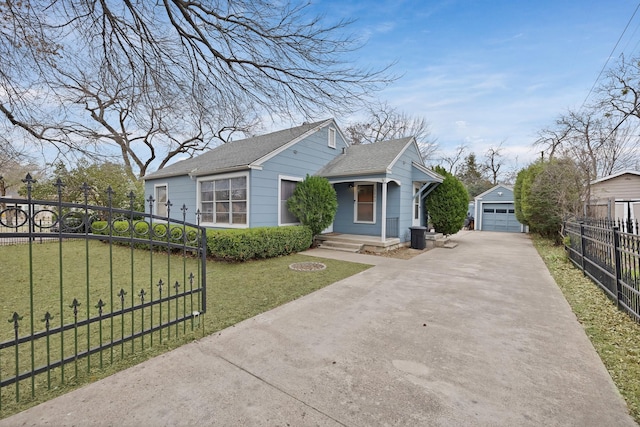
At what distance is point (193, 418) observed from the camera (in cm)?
204

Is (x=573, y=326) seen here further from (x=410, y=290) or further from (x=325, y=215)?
(x=325, y=215)

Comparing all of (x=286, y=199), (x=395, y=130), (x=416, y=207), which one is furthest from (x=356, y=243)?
(x=395, y=130)

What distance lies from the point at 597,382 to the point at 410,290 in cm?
298

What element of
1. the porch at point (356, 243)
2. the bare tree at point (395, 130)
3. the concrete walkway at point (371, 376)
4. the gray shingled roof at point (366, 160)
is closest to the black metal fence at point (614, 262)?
the concrete walkway at point (371, 376)

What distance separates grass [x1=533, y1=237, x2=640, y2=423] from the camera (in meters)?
2.48

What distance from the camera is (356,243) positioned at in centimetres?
1025

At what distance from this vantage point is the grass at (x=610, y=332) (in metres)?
2.48

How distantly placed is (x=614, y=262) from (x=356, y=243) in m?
6.66

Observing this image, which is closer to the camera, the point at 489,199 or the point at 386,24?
the point at 386,24

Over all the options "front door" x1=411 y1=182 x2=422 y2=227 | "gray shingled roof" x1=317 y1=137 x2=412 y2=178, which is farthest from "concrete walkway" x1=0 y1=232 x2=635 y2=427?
"front door" x1=411 y1=182 x2=422 y2=227

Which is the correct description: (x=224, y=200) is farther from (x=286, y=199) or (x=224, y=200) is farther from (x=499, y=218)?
(x=499, y=218)

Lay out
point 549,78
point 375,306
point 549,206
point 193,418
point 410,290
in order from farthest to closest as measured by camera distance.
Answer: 1. point 549,206
2. point 549,78
3. point 410,290
4. point 375,306
5. point 193,418

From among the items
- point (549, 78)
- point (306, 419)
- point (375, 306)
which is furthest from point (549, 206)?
point (306, 419)

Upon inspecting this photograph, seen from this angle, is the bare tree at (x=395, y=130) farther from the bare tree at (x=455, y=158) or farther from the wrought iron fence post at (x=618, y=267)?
the wrought iron fence post at (x=618, y=267)
